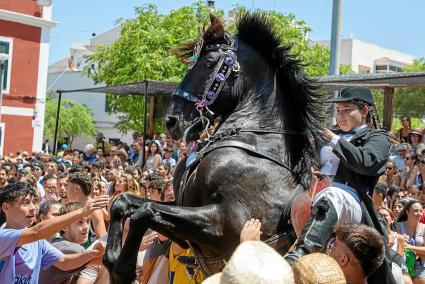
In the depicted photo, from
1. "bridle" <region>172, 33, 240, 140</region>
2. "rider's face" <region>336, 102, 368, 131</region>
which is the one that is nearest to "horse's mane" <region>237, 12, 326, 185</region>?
"bridle" <region>172, 33, 240, 140</region>

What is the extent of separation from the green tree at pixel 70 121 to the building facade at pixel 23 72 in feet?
58.8

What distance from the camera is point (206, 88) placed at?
5.77 meters

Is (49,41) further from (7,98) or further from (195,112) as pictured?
(195,112)

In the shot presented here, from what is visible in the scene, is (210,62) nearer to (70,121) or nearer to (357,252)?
(357,252)

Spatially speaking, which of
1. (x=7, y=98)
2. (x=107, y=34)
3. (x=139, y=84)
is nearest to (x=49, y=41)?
(x=7, y=98)

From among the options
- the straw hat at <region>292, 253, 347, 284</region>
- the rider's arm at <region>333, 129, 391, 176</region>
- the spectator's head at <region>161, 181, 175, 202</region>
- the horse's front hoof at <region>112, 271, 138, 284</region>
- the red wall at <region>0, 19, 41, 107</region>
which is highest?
the red wall at <region>0, 19, 41, 107</region>

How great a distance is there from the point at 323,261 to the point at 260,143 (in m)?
2.77

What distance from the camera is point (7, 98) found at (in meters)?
34.3

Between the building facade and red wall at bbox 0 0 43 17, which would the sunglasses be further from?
red wall at bbox 0 0 43 17

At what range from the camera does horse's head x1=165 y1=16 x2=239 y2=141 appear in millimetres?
5738

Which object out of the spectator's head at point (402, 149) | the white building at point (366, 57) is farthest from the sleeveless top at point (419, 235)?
the white building at point (366, 57)

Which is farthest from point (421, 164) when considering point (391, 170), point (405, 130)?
A: point (405, 130)

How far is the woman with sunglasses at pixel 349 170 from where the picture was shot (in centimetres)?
459

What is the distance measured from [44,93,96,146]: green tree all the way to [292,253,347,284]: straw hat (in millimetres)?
51822
